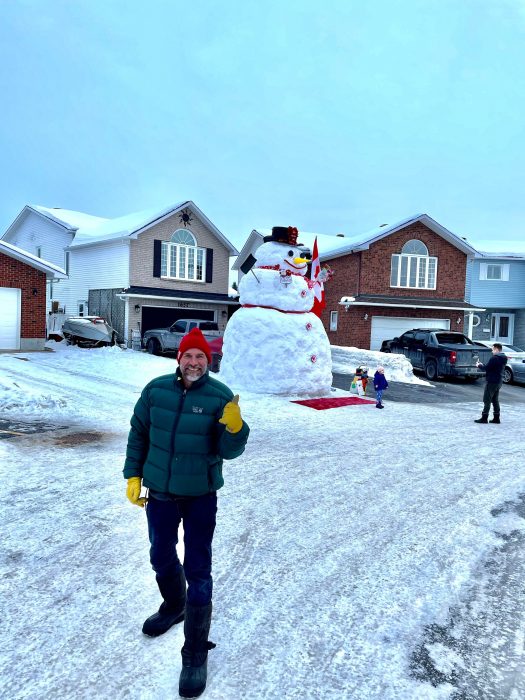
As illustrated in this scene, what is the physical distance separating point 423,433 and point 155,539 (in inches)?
276

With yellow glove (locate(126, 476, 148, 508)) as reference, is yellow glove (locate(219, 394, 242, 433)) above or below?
above

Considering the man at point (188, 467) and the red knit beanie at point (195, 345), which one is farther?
the red knit beanie at point (195, 345)

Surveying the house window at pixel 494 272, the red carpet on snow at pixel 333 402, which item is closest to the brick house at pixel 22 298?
the red carpet on snow at pixel 333 402

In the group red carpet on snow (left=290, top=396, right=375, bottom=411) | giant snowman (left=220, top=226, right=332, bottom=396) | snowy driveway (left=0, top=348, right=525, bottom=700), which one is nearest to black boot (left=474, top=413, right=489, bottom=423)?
red carpet on snow (left=290, top=396, right=375, bottom=411)

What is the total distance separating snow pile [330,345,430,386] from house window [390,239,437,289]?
6434mm

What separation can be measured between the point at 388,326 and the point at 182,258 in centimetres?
1009

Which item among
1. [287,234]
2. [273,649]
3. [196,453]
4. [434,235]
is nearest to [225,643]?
[273,649]

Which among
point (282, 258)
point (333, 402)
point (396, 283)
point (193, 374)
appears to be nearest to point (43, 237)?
point (396, 283)

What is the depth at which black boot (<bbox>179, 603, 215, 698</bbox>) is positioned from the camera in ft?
8.41

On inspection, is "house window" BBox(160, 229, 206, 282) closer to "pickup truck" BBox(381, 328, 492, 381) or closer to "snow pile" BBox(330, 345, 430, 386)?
"snow pile" BBox(330, 345, 430, 386)

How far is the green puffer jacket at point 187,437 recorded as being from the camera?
2848mm

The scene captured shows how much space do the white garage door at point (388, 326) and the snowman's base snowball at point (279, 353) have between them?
12167mm

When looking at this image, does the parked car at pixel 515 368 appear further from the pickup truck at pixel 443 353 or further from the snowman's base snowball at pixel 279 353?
the snowman's base snowball at pixel 279 353

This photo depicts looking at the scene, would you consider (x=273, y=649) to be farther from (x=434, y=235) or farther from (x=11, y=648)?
(x=434, y=235)
